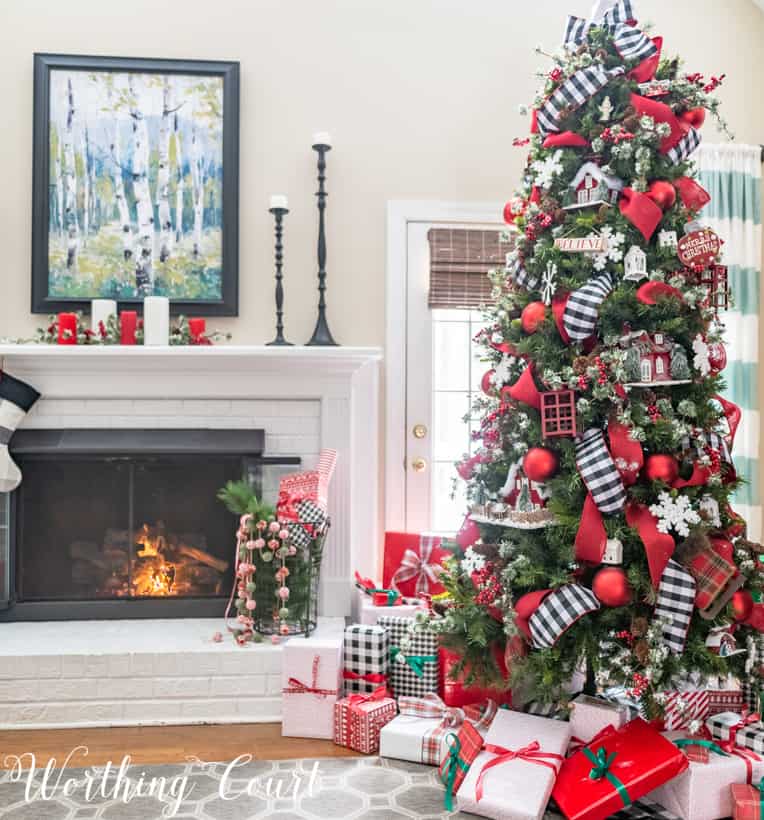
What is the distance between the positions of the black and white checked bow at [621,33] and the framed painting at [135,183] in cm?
155

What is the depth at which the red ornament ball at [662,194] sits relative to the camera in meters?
2.62

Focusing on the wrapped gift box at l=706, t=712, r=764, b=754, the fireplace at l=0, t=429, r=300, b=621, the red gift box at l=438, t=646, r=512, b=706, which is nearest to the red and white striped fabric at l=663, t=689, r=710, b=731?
the wrapped gift box at l=706, t=712, r=764, b=754

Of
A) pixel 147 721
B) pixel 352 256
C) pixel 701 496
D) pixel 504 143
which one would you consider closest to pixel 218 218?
pixel 352 256

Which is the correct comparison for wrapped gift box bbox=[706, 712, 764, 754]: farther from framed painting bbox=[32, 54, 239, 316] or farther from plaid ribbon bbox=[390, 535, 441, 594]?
framed painting bbox=[32, 54, 239, 316]

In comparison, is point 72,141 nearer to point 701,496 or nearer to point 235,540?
point 235,540

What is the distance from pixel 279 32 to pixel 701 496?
8.66ft

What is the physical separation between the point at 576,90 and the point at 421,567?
76.5 inches

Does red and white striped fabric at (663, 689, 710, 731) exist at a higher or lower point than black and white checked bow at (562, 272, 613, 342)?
lower

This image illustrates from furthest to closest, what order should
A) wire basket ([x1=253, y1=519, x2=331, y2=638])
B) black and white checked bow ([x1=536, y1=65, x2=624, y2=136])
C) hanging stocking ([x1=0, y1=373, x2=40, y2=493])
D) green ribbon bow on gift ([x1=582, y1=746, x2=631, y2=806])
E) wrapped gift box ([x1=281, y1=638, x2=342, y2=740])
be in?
hanging stocking ([x1=0, y1=373, x2=40, y2=493])
wire basket ([x1=253, y1=519, x2=331, y2=638])
wrapped gift box ([x1=281, y1=638, x2=342, y2=740])
black and white checked bow ([x1=536, y1=65, x2=624, y2=136])
green ribbon bow on gift ([x1=582, y1=746, x2=631, y2=806])

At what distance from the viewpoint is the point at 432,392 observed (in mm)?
3918

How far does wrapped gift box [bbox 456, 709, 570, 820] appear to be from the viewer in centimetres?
237

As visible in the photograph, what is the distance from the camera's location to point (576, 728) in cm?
271

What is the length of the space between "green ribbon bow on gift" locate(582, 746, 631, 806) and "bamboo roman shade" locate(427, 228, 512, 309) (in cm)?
202

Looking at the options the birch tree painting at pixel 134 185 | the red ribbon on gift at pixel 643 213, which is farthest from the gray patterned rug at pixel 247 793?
the birch tree painting at pixel 134 185
